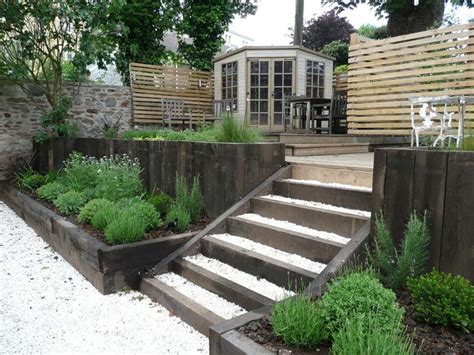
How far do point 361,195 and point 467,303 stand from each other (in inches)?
56.9

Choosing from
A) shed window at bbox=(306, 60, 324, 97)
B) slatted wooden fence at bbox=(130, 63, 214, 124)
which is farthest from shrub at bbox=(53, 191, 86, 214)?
shed window at bbox=(306, 60, 324, 97)

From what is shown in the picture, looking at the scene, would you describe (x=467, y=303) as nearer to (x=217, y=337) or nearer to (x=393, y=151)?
(x=393, y=151)

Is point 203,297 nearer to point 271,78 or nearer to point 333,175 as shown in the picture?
point 333,175

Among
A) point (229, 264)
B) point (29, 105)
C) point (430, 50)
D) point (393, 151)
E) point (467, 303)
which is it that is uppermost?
point (430, 50)

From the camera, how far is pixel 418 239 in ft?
7.32

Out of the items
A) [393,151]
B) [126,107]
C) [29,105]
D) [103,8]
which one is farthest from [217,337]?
[126,107]

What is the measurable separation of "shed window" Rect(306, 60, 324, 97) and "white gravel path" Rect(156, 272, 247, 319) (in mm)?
8860

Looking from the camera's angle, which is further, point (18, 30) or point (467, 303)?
point (18, 30)

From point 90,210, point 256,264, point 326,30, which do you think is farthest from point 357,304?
point 326,30

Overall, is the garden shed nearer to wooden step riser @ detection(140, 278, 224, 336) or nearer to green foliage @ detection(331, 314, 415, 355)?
wooden step riser @ detection(140, 278, 224, 336)

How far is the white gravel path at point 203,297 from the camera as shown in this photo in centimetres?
270

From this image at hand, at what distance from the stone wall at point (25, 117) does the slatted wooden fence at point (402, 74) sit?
616 cm

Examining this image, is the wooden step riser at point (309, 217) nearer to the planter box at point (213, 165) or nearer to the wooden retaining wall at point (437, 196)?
the planter box at point (213, 165)

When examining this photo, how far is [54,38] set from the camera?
24.9ft
